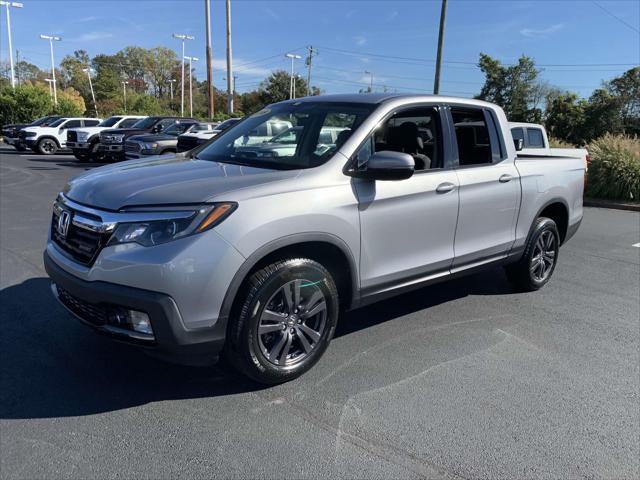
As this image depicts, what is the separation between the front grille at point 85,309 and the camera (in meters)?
2.86

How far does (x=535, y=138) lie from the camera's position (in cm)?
1205

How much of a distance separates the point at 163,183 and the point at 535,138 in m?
11.0

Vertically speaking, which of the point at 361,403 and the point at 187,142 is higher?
the point at 187,142

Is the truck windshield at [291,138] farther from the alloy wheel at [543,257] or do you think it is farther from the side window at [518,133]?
the side window at [518,133]

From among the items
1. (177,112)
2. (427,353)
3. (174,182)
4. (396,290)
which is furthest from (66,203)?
(177,112)

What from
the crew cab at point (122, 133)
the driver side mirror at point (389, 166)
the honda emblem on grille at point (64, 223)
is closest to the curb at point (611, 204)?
the driver side mirror at point (389, 166)

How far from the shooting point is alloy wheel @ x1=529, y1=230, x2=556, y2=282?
205 inches

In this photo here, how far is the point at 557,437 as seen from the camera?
9.37 ft

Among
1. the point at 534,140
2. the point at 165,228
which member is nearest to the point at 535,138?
the point at 534,140

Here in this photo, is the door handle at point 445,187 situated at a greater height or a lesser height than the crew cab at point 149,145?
greater

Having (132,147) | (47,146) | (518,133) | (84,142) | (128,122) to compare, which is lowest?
(47,146)

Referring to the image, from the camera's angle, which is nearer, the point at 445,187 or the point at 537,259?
the point at 445,187

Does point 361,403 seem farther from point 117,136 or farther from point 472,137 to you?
point 117,136

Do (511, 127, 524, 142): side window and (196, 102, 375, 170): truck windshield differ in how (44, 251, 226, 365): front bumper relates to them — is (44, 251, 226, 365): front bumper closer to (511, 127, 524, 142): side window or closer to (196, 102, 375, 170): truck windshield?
(196, 102, 375, 170): truck windshield
